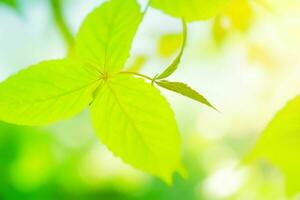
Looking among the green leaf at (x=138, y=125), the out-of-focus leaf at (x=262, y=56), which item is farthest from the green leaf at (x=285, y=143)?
the out-of-focus leaf at (x=262, y=56)

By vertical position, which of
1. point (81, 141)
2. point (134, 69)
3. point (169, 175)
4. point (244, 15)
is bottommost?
point (169, 175)

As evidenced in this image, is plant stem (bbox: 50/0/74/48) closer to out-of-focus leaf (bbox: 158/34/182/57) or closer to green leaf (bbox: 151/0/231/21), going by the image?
out-of-focus leaf (bbox: 158/34/182/57)

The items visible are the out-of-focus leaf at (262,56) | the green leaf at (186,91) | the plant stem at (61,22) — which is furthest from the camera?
the out-of-focus leaf at (262,56)

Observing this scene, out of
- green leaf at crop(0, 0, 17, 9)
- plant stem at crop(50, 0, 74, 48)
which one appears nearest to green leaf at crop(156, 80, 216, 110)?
plant stem at crop(50, 0, 74, 48)

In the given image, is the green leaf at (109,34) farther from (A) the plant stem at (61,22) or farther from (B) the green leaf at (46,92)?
(A) the plant stem at (61,22)

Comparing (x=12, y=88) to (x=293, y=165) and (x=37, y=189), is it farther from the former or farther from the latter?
(x=37, y=189)

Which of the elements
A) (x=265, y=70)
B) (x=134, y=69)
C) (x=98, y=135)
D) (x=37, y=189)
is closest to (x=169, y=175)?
(x=98, y=135)
